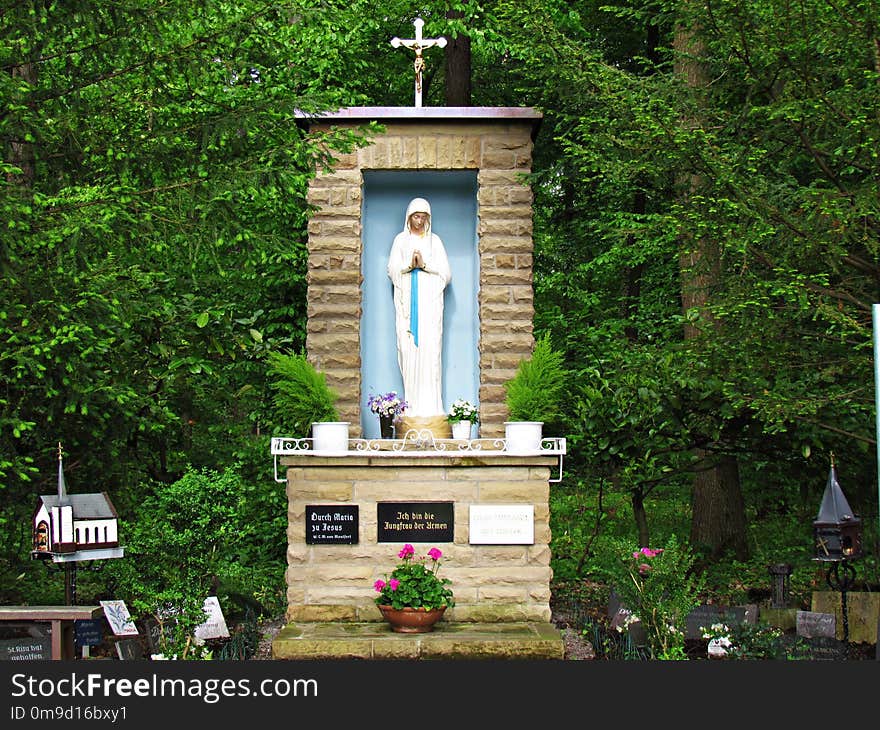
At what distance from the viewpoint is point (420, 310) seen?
9.66 m

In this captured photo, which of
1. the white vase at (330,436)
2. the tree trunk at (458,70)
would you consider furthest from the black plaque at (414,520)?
the tree trunk at (458,70)

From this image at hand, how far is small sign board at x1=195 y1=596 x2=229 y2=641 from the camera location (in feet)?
28.5

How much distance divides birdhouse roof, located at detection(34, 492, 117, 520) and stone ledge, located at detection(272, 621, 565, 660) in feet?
5.15

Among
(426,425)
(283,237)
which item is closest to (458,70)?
(283,237)

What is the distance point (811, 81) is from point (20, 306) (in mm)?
5402

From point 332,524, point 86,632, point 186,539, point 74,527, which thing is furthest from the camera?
point 332,524

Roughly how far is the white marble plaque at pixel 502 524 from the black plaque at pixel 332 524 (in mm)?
891

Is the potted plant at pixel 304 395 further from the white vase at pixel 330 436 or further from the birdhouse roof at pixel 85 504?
the birdhouse roof at pixel 85 504

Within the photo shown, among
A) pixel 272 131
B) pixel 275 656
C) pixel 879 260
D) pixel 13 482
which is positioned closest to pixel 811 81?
pixel 879 260

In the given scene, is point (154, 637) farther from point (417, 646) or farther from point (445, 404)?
point (445, 404)

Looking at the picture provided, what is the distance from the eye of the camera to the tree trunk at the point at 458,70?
13297 millimetres

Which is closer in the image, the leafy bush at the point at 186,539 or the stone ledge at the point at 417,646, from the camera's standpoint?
the stone ledge at the point at 417,646

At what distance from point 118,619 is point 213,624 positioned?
A: 0.73 metres

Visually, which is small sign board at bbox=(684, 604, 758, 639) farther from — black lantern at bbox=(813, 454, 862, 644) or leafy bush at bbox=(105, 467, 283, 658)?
leafy bush at bbox=(105, 467, 283, 658)
